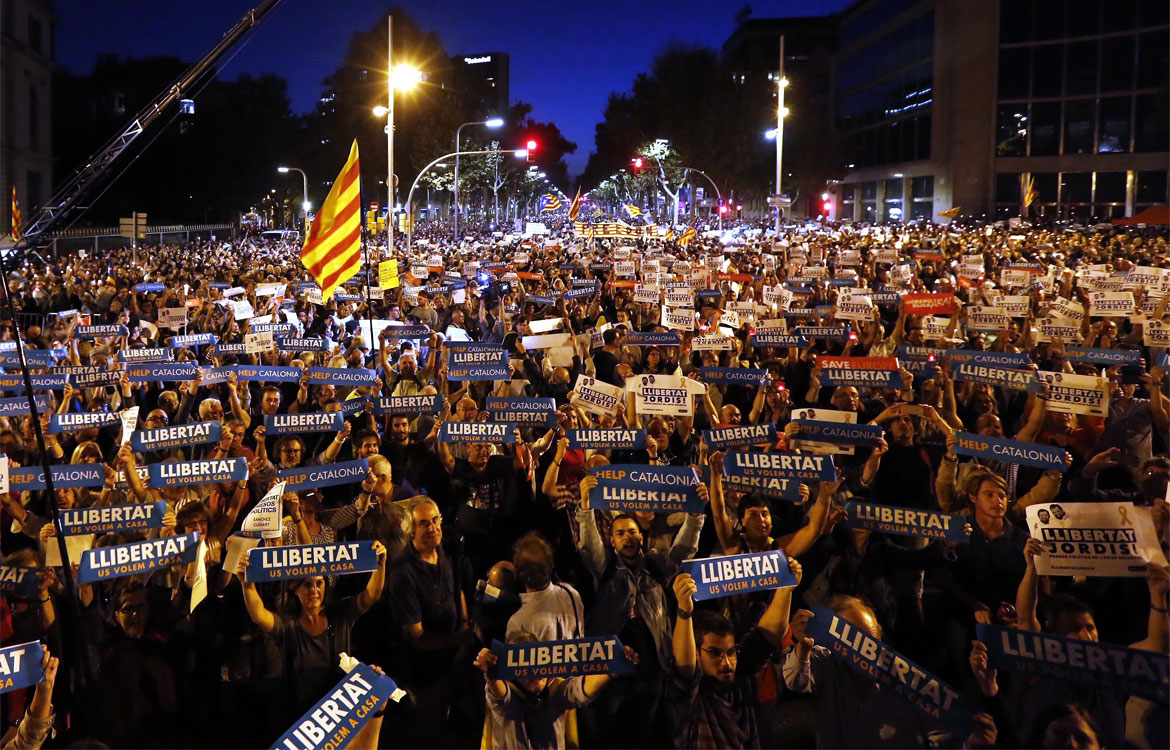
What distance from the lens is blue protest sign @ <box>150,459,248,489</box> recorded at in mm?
6684

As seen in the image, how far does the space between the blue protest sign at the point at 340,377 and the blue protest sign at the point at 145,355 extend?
2115 millimetres

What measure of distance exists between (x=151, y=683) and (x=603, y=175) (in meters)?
124

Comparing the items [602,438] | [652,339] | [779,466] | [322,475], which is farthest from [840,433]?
[652,339]

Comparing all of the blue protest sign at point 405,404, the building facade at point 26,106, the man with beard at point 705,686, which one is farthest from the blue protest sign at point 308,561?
the building facade at point 26,106

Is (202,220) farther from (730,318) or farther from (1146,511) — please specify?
(1146,511)

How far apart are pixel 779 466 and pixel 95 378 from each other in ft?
23.2

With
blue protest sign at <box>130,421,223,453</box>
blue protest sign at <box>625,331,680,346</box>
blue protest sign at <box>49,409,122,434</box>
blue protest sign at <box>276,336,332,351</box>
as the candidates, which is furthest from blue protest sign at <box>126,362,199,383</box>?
blue protest sign at <box>625,331,680,346</box>

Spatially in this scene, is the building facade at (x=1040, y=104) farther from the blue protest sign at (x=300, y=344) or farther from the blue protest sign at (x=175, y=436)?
the blue protest sign at (x=175, y=436)

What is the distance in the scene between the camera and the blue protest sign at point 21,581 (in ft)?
17.3

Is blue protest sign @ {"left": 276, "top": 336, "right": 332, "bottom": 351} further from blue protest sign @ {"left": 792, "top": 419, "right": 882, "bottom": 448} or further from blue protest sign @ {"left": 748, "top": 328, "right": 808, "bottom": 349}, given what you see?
blue protest sign @ {"left": 792, "top": 419, "right": 882, "bottom": 448}

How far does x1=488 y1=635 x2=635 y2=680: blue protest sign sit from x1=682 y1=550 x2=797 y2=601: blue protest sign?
0.48 m

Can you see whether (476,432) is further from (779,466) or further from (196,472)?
(779,466)

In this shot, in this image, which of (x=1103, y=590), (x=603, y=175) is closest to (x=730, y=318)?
(x=1103, y=590)

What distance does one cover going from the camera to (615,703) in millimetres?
5281
